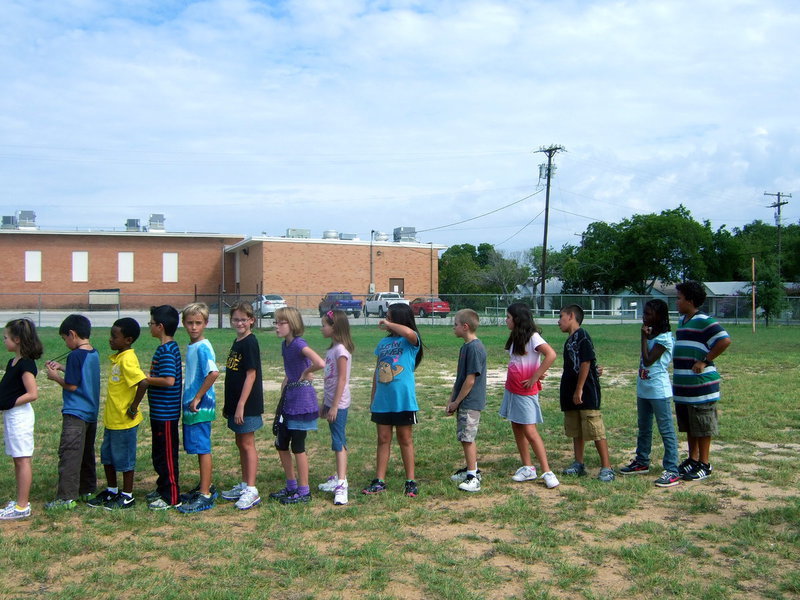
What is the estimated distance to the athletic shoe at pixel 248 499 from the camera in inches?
216

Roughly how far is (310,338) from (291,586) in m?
19.7

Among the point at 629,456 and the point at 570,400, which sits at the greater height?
the point at 570,400

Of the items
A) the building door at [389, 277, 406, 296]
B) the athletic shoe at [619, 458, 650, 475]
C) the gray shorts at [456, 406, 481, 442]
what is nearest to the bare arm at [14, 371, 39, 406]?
the gray shorts at [456, 406, 481, 442]

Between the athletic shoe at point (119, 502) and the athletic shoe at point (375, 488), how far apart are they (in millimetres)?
1823

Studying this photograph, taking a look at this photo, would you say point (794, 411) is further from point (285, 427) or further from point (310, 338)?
point (310, 338)

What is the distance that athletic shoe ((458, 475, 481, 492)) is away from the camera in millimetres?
5971

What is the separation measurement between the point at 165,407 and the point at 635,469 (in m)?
4.16

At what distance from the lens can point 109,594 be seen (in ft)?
12.9

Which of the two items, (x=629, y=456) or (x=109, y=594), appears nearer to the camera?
(x=109, y=594)

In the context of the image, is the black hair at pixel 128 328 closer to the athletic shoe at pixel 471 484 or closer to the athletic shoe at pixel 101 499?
the athletic shoe at pixel 101 499

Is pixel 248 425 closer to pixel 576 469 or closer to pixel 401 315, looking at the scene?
pixel 401 315

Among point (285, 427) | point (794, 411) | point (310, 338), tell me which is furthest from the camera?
point (310, 338)

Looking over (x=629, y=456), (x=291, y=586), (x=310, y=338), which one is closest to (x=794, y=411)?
(x=629, y=456)

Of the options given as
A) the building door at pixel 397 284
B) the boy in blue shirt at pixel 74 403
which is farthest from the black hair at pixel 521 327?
the building door at pixel 397 284
